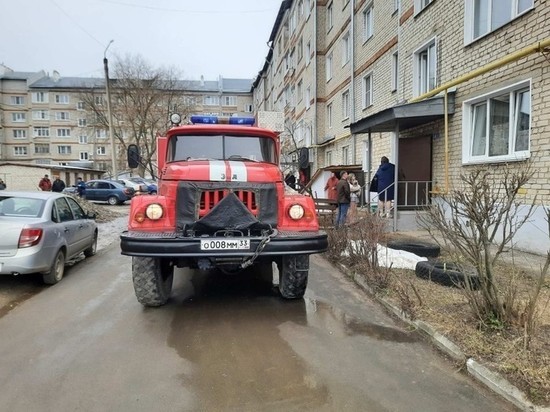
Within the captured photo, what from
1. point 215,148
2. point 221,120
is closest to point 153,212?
point 215,148

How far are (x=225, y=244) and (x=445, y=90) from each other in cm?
812

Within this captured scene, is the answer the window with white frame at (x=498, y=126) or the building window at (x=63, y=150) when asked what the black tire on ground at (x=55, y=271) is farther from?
the building window at (x=63, y=150)

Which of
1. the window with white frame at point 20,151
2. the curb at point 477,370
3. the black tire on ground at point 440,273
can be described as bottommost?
the curb at point 477,370

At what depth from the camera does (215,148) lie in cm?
593

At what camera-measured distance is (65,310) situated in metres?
5.14

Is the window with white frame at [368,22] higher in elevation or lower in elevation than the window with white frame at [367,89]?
higher

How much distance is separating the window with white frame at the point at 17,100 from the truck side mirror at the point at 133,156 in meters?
73.1

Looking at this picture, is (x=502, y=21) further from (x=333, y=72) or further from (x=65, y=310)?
(x=333, y=72)

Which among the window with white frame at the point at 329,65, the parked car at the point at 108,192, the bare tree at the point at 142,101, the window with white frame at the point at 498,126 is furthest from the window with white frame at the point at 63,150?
the window with white frame at the point at 498,126

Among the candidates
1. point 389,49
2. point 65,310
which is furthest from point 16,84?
point 65,310

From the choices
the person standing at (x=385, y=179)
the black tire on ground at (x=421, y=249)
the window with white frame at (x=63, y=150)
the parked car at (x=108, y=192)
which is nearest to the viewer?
the black tire on ground at (x=421, y=249)

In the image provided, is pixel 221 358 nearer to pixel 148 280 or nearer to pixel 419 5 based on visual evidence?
pixel 148 280

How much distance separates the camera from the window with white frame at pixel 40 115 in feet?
214

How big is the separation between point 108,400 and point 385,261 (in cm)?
484
